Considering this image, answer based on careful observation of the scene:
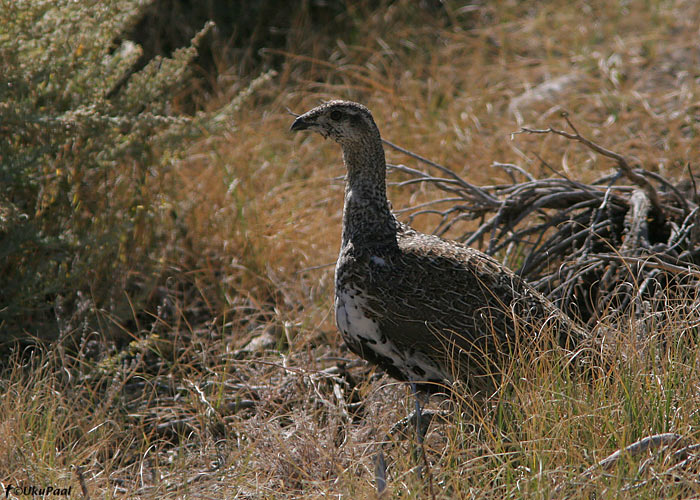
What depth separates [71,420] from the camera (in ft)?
11.8

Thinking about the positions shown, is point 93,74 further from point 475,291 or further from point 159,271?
point 475,291

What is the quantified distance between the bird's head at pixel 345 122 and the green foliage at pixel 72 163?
1.00m

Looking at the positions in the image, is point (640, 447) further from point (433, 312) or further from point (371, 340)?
point (371, 340)

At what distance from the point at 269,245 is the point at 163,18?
323cm

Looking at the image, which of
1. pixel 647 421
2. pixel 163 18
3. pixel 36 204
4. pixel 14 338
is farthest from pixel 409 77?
pixel 647 421

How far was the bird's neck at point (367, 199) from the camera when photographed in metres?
3.50

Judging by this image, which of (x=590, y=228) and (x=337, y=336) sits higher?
(x=590, y=228)

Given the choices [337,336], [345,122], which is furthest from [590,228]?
[337,336]

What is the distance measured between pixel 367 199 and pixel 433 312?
0.60m

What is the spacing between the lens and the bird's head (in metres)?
3.54

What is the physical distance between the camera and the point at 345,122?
3.55 m

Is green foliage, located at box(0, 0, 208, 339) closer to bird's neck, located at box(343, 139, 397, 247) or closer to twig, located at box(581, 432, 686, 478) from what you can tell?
bird's neck, located at box(343, 139, 397, 247)

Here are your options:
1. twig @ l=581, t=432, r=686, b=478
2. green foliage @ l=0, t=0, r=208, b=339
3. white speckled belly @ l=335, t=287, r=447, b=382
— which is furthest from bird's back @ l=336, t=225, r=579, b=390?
green foliage @ l=0, t=0, r=208, b=339

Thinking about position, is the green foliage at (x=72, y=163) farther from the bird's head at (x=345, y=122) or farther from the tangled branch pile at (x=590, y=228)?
the tangled branch pile at (x=590, y=228)
